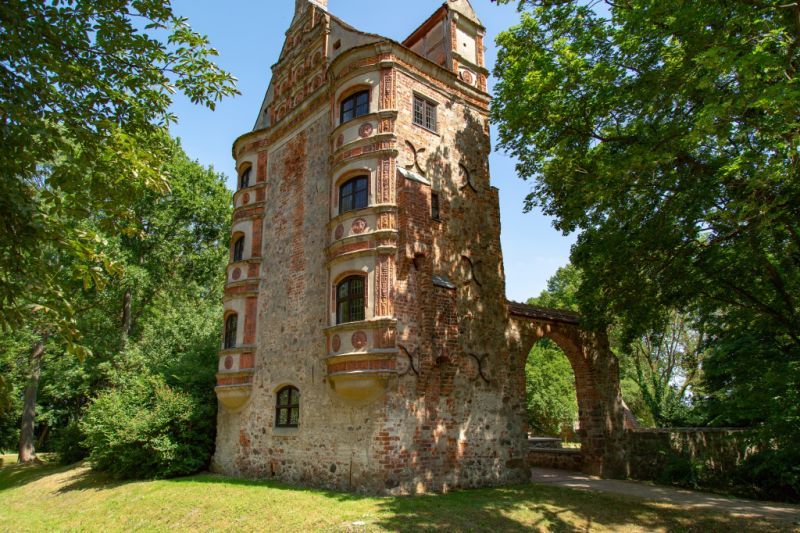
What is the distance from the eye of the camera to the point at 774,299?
50.1 ft

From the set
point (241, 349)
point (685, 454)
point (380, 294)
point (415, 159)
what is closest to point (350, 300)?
point (380, 294)

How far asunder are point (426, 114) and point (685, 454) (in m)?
14.4

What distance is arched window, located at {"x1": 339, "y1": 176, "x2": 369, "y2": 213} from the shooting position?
1594 cm

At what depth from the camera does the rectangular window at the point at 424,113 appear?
1706cm

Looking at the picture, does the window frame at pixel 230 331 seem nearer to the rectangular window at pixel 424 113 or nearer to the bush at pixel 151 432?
the bush at pixel 151 432

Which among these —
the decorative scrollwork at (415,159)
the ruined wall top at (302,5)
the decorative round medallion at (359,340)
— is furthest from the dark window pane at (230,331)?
the ruined wall top at (302,5)

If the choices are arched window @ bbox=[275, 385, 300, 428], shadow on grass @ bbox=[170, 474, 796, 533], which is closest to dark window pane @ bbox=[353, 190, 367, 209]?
arched window @ bbox=[275, 385, 300, 428]

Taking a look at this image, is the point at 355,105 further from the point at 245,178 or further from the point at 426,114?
the point at 245,178

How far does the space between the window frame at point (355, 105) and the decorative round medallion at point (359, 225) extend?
3537 mm

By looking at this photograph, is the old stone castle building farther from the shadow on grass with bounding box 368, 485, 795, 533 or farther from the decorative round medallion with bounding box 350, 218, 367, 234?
the shadow on grass with bounding box 368, 485, 795, 533

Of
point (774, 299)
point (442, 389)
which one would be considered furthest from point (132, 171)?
point (774, 299)

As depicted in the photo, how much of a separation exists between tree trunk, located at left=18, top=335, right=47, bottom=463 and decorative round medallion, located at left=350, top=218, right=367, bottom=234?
22.8 meters

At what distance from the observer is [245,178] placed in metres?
22.4

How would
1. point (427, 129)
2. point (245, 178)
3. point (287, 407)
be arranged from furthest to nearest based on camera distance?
point (245, 178) < point (287, 407) < point (427, 129)
